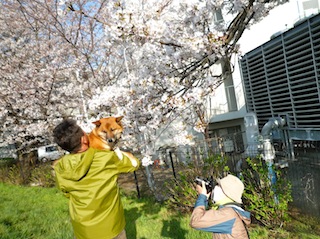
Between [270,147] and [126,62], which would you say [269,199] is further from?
[126,62]

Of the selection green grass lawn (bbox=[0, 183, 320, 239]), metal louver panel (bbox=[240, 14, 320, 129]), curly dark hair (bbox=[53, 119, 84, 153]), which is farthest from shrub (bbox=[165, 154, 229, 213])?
metal louver panel (bbox=[240, 14, 320, 129])

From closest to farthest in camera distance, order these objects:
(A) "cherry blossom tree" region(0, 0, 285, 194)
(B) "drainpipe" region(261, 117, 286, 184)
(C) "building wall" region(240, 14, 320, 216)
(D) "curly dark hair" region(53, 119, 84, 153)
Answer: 1. (D) "curly dark hair" region(53, 119, 84, 153)
2. (A) "cherry blossom tree" region(0, 0, 285, 194)
3. (B) "drainpipe" region(261, 117, 286, 184)
4. (C) "building wall" region(240, 14, 320, 216)

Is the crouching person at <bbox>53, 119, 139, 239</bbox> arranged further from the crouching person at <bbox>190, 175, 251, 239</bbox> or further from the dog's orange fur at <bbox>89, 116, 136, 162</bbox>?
the crouching person at <bbox>190, 175, 251, 239</bbox>

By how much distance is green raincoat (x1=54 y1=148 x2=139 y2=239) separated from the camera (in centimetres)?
243

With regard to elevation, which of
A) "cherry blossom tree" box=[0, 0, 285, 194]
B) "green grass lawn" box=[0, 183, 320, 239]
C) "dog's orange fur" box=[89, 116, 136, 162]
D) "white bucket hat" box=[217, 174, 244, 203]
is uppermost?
"cherry blossom tree" box=[0, 0, 285, 194]

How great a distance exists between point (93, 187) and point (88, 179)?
9 centimetres

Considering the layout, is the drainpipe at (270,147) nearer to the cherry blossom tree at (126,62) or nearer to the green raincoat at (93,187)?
the cherry blossom tree at (126,62)

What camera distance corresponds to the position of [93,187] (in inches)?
97.6

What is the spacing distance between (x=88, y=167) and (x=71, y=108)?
702 cm

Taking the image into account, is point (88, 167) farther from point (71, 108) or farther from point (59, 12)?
point (71, 108)

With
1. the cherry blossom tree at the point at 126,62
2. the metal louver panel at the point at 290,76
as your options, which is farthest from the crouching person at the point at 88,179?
the metal louver panel at the point at 290,76

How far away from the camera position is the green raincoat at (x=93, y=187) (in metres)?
2.43

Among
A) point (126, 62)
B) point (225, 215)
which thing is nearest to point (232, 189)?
point (225, 215)

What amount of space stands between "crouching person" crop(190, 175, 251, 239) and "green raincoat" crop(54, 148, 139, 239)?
2.85 feet
